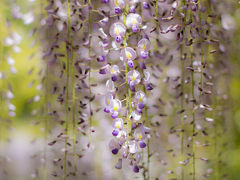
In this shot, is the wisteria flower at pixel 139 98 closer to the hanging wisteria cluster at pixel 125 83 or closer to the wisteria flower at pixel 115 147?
the hanging wisteria cluster at pixel 125 83

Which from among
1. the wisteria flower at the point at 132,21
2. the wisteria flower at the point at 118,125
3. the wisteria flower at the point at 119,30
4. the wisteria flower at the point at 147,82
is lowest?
the wisteria flower at the point at 118,125

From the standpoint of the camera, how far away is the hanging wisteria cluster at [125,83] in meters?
0.74

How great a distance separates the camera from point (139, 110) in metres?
0.73

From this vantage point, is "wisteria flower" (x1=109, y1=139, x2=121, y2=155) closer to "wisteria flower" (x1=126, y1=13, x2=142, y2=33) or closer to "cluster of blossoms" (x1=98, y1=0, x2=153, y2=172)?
"cluster of blossoms" (x1=98, y1=0, x2=153, y2=172)

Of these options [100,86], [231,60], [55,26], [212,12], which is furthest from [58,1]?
[231,60]

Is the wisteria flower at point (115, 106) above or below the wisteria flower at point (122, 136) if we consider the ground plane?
above

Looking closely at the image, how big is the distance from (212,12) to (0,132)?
90 cm

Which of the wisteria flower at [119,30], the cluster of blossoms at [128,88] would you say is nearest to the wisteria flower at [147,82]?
the cluster of blossoms at [128,88]

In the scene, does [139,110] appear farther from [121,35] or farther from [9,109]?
[9,109]

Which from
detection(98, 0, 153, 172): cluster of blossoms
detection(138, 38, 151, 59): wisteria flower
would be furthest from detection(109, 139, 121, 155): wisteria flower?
detection(138, 38, 151, 59): wisteria flower

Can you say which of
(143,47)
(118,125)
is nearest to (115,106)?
(118,125)

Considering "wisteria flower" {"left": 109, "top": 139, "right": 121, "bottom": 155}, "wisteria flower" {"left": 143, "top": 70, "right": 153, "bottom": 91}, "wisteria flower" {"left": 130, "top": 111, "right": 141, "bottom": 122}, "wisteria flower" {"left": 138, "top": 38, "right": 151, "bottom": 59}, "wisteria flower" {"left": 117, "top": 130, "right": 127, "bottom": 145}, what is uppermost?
"wisteria flower" {"left": 138, "top": 38, "right": 151, "bottom": 59}

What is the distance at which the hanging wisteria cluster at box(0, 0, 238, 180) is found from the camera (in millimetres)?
742

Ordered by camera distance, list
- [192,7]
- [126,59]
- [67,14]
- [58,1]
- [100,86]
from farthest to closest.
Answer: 1. [100,86]
2. [58,1]
3. [67,14]
4. [192,7]
5. [126,59]
